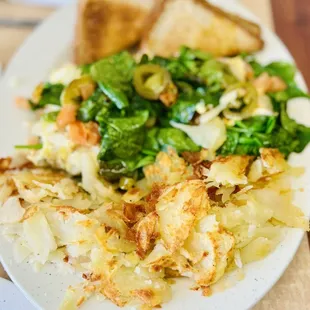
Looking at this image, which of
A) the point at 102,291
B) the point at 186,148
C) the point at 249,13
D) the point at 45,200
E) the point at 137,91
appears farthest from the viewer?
the point at 249,13

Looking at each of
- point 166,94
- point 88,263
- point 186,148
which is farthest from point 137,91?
point 88,263

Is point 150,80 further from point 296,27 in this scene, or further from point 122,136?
point 296,27

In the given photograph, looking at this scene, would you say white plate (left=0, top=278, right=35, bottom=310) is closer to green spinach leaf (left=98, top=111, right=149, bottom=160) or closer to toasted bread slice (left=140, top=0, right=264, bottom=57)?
green spinach leaf (left=98, top=111, right=149, bottom=160)

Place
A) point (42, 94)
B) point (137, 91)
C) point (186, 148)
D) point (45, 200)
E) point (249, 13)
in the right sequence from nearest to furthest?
1. point (45, 200)
2. point (186, 148)
3. point (137, 91)
4. point (42, 94)
5. point (249, 13)

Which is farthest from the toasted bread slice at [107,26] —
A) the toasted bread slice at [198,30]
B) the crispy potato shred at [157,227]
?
the crispy potato shred at [157,227]

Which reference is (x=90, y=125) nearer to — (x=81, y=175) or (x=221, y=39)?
(x=81, y=175)

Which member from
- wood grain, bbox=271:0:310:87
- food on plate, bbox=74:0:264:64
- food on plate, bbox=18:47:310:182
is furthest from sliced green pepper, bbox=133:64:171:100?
wood grain, bbox=271:0:310:87

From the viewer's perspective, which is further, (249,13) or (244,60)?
(249,13)
